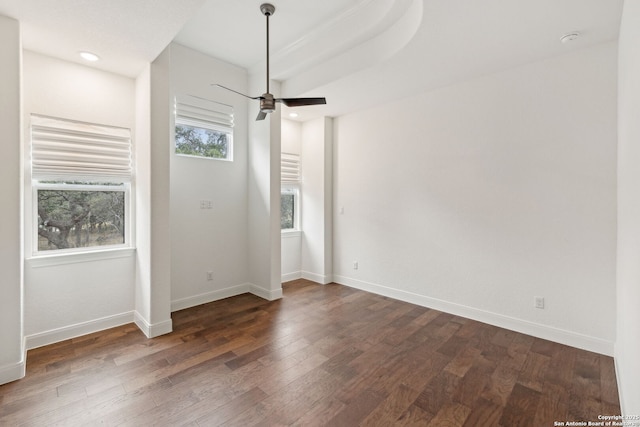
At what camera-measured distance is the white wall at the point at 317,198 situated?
4.89m

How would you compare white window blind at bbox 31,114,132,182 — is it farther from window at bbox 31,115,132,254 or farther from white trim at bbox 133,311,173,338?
white trim at bbox 133,311,173,338

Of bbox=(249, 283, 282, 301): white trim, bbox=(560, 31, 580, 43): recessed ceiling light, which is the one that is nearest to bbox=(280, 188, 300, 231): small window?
bbox=(249, 283, 282, 301): white trim

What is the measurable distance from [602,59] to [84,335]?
5.61m

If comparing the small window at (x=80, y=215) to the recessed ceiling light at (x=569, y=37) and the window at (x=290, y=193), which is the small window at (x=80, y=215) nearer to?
the window at (x=290, y=193)

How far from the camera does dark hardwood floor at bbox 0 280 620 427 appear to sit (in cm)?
193

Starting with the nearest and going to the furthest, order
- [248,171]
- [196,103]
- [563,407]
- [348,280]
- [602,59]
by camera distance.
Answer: [563,407], [602,59], [196,103], [248,171], [348,280]

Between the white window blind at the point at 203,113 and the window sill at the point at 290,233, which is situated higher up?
the white window blind at the point at 203,113

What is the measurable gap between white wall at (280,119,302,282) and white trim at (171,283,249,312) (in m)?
0.84

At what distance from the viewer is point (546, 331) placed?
2.97m

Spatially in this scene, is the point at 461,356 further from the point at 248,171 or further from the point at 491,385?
the point at 248,171

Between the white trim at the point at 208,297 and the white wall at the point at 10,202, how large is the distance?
5.08ft

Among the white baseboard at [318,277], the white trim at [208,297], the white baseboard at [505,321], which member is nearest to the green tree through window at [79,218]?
the white trim at [208,297]

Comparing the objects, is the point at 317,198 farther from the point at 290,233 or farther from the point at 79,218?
the point at 79,218

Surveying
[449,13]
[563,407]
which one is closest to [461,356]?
[563,407]
